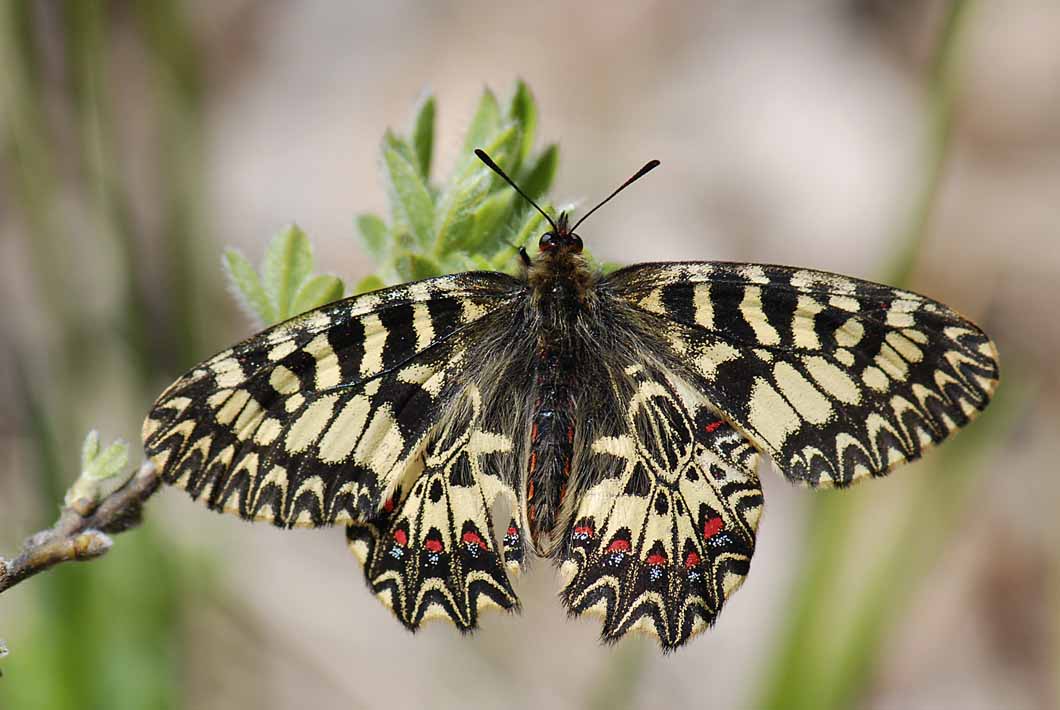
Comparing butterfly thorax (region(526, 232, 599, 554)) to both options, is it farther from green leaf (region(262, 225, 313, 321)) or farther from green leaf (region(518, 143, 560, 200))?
green leaf (region(262, 225, 313, 321))

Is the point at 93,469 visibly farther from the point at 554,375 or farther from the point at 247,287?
the point at 554,375

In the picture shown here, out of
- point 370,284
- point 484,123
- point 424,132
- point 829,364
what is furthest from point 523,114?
point 829,364

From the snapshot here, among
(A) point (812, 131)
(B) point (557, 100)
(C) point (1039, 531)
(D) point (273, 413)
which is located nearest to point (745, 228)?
(A) point (812, 131)

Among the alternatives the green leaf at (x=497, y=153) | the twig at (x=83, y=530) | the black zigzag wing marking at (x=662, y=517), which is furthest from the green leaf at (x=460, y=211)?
the twig at (x=83, y=530)

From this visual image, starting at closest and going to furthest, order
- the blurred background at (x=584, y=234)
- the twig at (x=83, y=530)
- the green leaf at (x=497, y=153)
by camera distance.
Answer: the twig at (x=83, y=530) → the green leaf at (x=497, y=153) → the blurred background at (x=584, y=234)

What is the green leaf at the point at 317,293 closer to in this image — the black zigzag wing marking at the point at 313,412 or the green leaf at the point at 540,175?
the black zigzag wing marking at the point at 313,412

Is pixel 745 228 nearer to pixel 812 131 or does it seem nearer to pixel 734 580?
pixel 812 131
